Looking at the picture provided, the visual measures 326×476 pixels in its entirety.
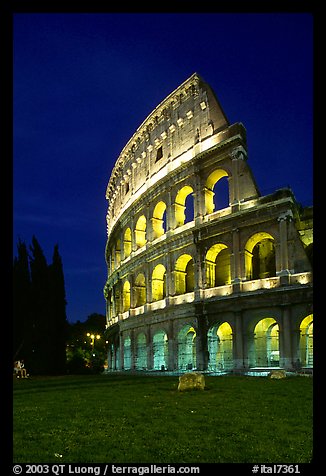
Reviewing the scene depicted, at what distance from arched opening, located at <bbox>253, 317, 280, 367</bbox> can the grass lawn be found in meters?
10.7

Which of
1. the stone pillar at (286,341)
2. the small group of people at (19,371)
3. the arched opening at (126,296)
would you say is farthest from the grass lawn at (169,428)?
the arched opening at (126,296)

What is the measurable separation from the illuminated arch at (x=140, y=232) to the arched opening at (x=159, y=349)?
728 cm

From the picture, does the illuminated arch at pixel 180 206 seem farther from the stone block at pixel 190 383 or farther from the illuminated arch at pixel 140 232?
the stone block at pixel 190 383

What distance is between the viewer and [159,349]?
3148 centimetres

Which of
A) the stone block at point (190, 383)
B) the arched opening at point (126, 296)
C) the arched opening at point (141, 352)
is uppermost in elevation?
the arched opening at point (126, 296)

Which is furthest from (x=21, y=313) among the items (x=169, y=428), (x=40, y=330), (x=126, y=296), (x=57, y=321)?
(x=169, y=428)

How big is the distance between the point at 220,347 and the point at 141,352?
731 cm

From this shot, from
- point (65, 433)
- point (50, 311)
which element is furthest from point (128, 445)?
point (50, 311)

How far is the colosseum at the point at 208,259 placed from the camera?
79.1ft

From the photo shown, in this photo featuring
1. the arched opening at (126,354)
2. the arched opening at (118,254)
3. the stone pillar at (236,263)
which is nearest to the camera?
the stone pillar at (236,263)

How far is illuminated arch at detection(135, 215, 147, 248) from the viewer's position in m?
35.5

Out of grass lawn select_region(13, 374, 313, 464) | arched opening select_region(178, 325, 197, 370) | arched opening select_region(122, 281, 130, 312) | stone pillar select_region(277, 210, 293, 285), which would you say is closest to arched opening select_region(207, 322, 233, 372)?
arched opening select_region(178, 325, 197, 370)

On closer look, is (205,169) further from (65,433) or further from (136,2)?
(136,2)

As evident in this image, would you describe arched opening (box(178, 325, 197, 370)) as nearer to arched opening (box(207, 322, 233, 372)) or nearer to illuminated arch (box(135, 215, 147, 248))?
arched opening (box(207, 322, 233, 372))
